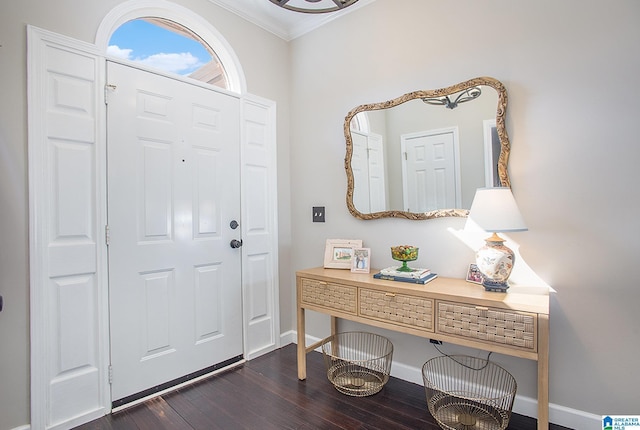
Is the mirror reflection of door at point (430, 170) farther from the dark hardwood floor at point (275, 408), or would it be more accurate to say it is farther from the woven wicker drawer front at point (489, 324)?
the dark hardwood floor at point (275, 408)

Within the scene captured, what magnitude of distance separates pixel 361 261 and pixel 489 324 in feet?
3.05

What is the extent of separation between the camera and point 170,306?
221 centimetres

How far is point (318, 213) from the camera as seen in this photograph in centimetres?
279

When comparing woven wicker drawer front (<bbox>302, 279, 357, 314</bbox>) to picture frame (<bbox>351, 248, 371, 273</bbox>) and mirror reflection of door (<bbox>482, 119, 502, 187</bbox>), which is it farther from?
mirror reflection of door (<bbox>482, 119, 502, 187</bbox>)

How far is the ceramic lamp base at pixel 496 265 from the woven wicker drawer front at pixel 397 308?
0.32m

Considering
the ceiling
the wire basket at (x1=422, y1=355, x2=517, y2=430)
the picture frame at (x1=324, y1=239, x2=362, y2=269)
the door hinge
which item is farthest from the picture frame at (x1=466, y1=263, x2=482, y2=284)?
the door hinge

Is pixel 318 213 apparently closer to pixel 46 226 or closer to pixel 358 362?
pixel 358 362

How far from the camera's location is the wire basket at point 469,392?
1746 millimetres

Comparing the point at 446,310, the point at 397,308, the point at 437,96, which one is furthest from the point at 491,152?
the point at 397,308

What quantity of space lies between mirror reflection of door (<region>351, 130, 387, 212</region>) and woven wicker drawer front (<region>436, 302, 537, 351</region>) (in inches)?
36.2

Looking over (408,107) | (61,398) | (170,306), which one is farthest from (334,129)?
(61,398)

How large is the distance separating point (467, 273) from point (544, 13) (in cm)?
150

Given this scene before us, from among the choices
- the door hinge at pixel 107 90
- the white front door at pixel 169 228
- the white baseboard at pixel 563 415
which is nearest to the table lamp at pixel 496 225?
the white baseboard at pixel 563 415

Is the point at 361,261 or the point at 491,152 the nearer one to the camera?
the point at 491,152
